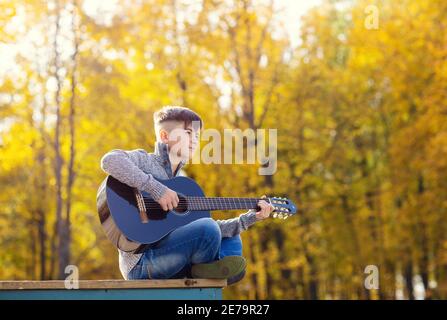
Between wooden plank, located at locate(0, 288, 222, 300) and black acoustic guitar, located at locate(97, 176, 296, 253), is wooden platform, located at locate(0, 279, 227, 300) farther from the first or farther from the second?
black acoustic guitar, located at locate(97, 176, 296, 253)

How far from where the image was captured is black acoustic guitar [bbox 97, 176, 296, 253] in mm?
4168

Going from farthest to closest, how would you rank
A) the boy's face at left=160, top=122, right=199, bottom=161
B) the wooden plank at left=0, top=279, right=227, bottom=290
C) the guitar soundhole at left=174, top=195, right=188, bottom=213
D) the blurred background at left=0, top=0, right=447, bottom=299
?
the blurred background at left=0, top=0, right=447, bottom=299, the boy's face at left=160, top=122, right=199, bottom=161, the guitar soundhole at left=174, top=195, right=188, bottom=213, the wooden plank at left=0, top=279, right=227, bottom=290

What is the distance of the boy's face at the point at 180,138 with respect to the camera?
4.48m

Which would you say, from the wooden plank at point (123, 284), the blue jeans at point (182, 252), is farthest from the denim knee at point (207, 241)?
the wooden plank at point (123, 284)

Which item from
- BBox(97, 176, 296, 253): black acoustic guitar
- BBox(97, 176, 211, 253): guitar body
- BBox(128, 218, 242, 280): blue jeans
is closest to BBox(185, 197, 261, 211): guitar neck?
BBox(97, 176, 296, 253): black acoustic guitar

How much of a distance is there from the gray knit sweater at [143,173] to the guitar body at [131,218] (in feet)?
0.30

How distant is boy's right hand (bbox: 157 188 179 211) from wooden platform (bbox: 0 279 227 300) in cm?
47

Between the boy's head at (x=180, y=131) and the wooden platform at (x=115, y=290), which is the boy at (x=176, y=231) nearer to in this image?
the boy's head at (x=180, y=131)

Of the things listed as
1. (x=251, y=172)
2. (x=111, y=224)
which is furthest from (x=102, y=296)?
(x=251, y=172)

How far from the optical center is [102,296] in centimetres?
393

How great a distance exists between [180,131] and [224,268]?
0.96 metres

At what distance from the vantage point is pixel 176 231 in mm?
4176

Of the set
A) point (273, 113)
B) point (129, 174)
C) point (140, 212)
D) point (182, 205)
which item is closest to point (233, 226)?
point (182, 205)
